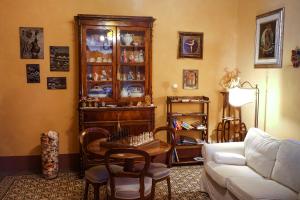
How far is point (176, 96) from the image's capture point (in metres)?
5.19

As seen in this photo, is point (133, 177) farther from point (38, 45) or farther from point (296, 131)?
point (38, 45)

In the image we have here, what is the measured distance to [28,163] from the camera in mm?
4871

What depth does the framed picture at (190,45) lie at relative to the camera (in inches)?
203

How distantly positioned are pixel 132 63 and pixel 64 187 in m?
2.08

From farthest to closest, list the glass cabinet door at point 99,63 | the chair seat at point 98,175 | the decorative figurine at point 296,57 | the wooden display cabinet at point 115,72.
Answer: the glass cabinet door at point 99,63, the wooden display cabinet at point 115,72, the decorative figurine at point 296,57, the chair seat at point 98,175

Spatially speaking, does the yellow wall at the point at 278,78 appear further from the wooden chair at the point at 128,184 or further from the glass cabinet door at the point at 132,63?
the wooden chair at the point at 128,184

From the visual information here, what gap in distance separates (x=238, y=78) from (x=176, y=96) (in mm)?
1056

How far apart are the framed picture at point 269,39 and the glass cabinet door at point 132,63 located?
1699 millimetres

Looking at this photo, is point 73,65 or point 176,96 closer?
point 73,65

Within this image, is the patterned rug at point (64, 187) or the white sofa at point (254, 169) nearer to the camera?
the white sofa at point (254, 169)

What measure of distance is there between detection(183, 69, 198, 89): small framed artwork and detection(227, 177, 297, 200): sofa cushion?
227 cm

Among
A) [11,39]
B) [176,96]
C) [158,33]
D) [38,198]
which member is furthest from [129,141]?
[11,39]

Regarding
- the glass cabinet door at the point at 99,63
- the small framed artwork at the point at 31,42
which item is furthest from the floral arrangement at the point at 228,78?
the small framed artwork at the point at 31,42

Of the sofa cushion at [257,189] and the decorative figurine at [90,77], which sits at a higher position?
the decorative figurine at [90,77]
